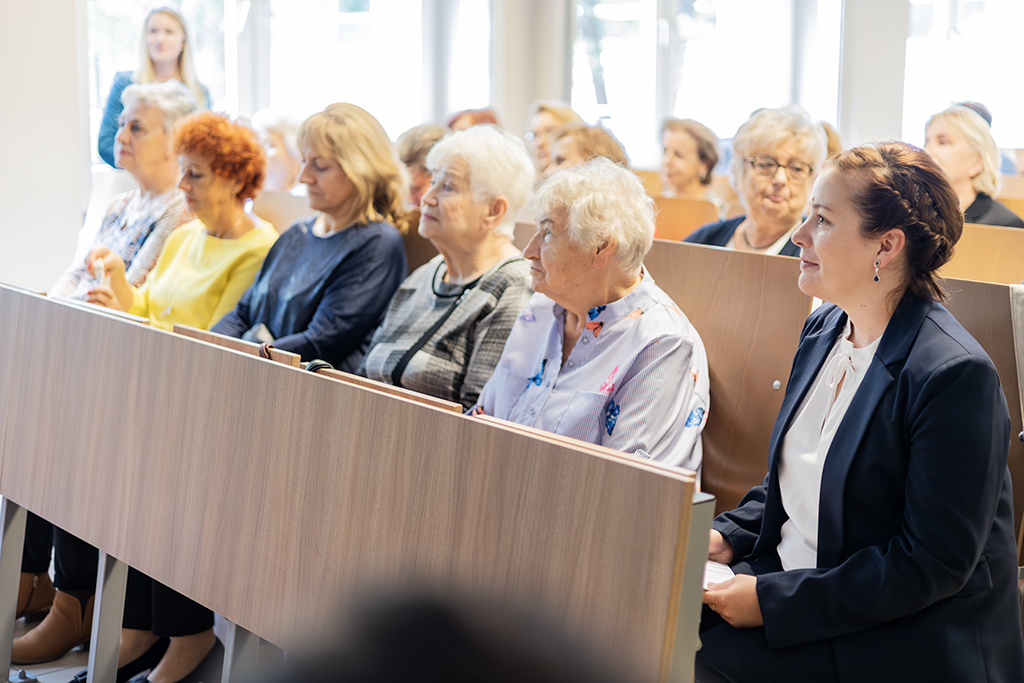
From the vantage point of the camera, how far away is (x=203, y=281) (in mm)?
2824

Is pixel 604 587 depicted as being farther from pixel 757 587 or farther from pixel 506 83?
pixel 506 83

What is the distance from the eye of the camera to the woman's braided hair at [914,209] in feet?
4.48

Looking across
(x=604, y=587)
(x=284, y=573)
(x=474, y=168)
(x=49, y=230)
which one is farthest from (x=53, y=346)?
(x=49, y=230)

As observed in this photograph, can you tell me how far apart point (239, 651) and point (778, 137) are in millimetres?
2142

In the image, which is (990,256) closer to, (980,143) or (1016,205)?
(980,143)

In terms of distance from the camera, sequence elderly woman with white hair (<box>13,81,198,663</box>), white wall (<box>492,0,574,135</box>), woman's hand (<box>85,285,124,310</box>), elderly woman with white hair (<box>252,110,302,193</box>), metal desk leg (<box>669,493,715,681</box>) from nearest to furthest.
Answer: metal desk leg (<box>669,493,715,681</box>)
woman's hand (<box>85,285,124,310</box>)
elderly woman with white hair (<box>13,81,198,663</box>)
elderly woman with white hair (<box>252,110,302,193</box>)
white wall (<box>492,0,574,135</box>)

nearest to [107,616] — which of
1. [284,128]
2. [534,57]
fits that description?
[284,128]

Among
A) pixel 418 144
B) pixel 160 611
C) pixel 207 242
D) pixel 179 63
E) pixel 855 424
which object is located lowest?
pixel 160 611

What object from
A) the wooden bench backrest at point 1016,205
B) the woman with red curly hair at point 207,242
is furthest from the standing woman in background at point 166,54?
the wooden bench backrest at point 1016,205

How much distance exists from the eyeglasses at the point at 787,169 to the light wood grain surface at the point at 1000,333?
1210 millimetres

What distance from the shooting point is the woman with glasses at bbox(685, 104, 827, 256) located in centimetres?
275

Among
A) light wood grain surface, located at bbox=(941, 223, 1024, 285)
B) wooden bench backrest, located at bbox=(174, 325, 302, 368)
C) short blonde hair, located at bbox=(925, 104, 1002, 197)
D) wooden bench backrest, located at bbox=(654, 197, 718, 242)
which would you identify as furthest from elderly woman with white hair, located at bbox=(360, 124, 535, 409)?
short blonde hair, located at bbox=(925, 104, 1002, 197)

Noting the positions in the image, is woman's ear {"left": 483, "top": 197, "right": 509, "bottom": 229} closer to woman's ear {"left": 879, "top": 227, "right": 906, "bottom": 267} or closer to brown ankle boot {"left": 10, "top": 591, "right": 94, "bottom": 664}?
woman's ear {"left": 879, "top": 227, "right": 906, "bottom": 267}

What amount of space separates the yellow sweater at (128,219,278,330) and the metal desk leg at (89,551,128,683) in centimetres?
121
